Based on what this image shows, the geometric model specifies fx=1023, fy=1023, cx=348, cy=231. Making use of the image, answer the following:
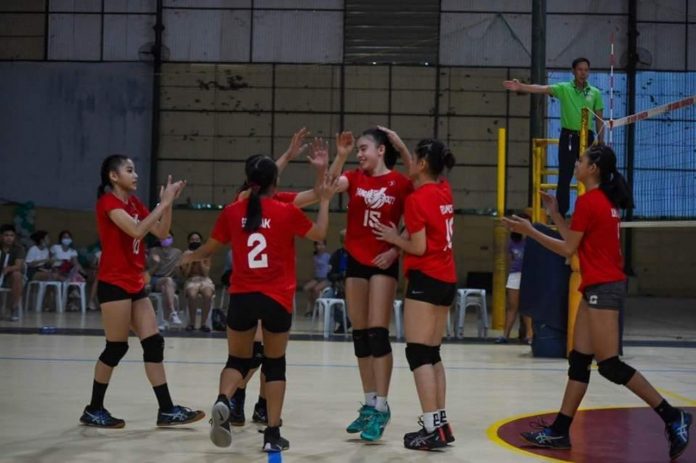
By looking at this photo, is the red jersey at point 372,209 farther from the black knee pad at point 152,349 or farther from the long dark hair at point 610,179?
the black knee pad at point 152,349

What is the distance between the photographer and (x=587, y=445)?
6160 millimetres

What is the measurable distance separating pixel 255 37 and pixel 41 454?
61.1ft

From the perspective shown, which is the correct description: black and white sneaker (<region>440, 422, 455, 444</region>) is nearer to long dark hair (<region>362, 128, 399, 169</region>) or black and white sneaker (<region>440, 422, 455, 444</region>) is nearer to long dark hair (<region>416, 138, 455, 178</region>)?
long dark hair (<region>416, 138, 455, 178</region>)

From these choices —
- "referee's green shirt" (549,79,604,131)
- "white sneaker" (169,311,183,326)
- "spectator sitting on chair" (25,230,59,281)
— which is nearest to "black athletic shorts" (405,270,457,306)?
"referee's green shirt" (549,79,604,131)

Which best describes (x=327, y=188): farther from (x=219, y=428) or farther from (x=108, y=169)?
(x=108, y=169)

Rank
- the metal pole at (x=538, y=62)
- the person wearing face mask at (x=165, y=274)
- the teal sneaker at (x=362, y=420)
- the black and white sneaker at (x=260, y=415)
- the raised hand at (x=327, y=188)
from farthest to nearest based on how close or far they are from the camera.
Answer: the metal pole at (x=538, y=62), the person wearing face mask at (x=165, y=274), the black and white sneaker at (x=260, y=415), the teal sneaker at (x=362, y=420), the raised hand at (x=327, y=188)

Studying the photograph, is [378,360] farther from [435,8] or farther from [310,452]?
[435,8]

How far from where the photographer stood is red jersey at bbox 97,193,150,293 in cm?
658

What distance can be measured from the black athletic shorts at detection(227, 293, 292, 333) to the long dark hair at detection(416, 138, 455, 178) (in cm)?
125

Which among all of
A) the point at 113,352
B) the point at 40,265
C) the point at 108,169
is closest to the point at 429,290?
the point at 113,352

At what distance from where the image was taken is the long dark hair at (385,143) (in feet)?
21.2

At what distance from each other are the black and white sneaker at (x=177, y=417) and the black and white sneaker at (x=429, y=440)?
5.10ft

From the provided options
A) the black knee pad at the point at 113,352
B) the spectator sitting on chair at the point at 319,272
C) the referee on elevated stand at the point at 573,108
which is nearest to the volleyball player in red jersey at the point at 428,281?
the black knee pad at the point at 113,352

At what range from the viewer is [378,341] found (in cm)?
632
